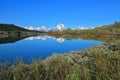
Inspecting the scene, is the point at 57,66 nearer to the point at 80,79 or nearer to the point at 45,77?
the point at 45,77

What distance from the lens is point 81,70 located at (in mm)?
9086

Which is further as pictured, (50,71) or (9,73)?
(9,73)

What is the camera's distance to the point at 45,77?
28.9 ft

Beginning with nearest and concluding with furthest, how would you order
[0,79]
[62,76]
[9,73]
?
[62,76] → [0,79] → [9,73]

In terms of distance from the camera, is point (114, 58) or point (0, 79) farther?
point (114, 58)

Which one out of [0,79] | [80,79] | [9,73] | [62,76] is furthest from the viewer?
[9,73]

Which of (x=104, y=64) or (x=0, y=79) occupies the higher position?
(x=104, y=64)

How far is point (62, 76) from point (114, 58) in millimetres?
2729

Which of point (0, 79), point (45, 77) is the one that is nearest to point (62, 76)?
point (45, 77)

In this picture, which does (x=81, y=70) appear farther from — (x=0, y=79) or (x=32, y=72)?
(x=0, y=79)

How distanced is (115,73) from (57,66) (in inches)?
93.3

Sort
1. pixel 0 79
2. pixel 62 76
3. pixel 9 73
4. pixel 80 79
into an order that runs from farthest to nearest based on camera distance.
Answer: pixel 9 73 → pixel 0 79 → pixel 62 76 → pixel 80 79

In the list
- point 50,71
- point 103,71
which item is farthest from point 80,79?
point 50,71

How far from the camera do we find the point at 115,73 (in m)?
8.12
